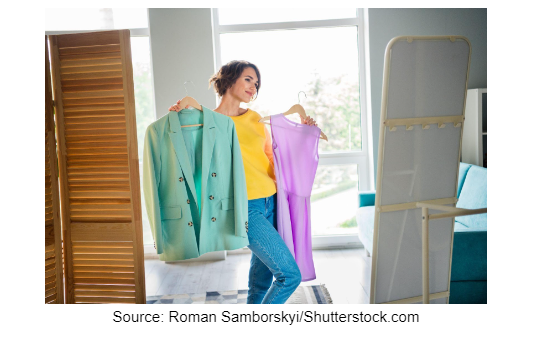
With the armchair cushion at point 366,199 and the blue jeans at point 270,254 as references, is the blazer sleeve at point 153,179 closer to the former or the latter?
the blue jeans at point 270,254

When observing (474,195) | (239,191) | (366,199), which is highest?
(239,191)

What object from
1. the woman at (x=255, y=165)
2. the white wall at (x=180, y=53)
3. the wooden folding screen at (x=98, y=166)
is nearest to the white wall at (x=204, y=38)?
the white wall at (x=180, y=53)

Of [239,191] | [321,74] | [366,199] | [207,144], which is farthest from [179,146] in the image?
[321,74]

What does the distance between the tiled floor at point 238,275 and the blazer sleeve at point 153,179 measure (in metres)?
1.30

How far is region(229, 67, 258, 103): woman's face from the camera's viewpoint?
195 centimetres

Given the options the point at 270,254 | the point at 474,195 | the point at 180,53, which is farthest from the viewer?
the point at 180,53

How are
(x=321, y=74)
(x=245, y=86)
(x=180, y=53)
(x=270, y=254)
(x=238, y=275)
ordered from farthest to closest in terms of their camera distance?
(x=321, y=74), (x=180, y=53), (x=238, y=275), (x=245, y=86), (x=270, y=254)

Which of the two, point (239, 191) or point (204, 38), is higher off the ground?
point (204, 38)

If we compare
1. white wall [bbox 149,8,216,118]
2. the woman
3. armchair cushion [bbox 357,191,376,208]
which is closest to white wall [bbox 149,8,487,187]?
white wall [bbox 149,8,216,118]

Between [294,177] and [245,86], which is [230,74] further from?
[294,177]

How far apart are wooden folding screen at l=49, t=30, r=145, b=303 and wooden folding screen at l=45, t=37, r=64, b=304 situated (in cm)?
3

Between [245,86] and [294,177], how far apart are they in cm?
46

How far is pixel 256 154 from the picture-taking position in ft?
6.53

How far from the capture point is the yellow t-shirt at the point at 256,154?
76.3 inches
